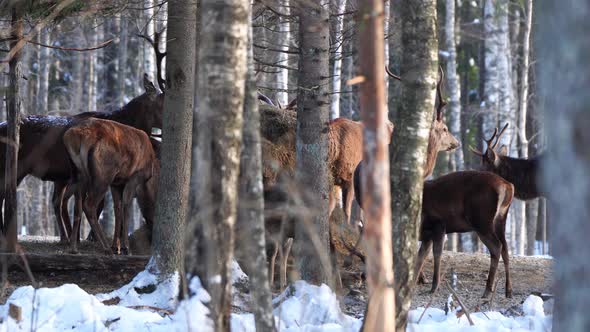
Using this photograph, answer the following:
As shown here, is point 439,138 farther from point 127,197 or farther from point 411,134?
point 411,134

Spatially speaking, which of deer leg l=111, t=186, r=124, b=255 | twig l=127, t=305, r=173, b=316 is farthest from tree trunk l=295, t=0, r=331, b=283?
deer leg l=111, t=186, r=124, b=255

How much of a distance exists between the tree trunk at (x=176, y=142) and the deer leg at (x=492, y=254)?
3381mm

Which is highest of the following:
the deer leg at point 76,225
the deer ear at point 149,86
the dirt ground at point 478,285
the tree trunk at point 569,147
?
the deer ear at point 149,86

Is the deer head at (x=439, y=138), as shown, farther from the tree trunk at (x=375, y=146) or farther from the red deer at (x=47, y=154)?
the tree trunk at (x=375, y=146)

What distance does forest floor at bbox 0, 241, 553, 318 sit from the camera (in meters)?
8.69

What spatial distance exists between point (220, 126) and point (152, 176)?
23.4 feet

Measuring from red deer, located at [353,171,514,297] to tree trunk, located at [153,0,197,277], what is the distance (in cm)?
274

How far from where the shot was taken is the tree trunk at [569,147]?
2.61 meters

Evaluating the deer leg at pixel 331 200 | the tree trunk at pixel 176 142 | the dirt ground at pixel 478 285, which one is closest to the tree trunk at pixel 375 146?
the dirt ground at pixel 478 285

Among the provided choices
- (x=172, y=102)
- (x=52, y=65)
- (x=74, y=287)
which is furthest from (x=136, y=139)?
(x=52, y=65)

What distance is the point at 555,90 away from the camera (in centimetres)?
270

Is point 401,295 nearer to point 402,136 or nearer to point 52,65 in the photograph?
point 402,136

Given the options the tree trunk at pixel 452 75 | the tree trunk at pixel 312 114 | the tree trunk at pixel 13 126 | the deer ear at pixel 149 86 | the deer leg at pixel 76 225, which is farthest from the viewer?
the tree trunk at pixel 452 75

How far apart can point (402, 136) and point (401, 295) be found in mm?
1023
